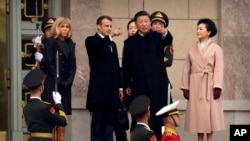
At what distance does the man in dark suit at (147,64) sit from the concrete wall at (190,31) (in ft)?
5.51

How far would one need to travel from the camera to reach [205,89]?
16.9m

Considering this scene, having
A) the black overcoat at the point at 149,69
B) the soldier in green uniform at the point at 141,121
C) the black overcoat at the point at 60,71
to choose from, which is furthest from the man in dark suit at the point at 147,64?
the soldier in green uniform at the point at 141,121

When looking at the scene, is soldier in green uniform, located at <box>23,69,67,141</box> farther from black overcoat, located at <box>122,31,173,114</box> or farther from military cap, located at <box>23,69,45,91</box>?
black overcoat, located at <box>122,31,173,114</box>

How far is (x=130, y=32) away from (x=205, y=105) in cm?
149

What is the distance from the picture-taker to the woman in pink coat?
1688 centimetres

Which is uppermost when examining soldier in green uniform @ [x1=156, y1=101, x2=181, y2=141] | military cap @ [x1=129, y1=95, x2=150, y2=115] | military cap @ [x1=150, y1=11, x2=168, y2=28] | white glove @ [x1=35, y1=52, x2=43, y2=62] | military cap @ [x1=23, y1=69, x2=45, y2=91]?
military cap @ [x1=150, y1=11, x2=168, y2=28]

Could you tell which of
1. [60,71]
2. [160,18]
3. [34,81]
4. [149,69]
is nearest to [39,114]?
[34,81]

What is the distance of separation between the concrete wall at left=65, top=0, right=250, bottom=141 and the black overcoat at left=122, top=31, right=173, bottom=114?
1.68 meters

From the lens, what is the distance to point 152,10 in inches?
735

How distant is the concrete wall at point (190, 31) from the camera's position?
59.8 feet

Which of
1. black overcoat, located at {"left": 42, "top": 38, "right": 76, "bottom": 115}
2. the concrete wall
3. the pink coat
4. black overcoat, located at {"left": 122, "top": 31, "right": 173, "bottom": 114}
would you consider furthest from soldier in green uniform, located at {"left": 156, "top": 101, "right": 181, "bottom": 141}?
the concrete wall

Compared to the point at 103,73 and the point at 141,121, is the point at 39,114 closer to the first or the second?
the point at 141,121

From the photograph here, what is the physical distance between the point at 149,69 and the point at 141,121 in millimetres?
2674

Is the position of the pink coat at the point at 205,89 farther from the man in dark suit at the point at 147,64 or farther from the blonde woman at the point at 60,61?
the blonde woman at the point at 60,61
